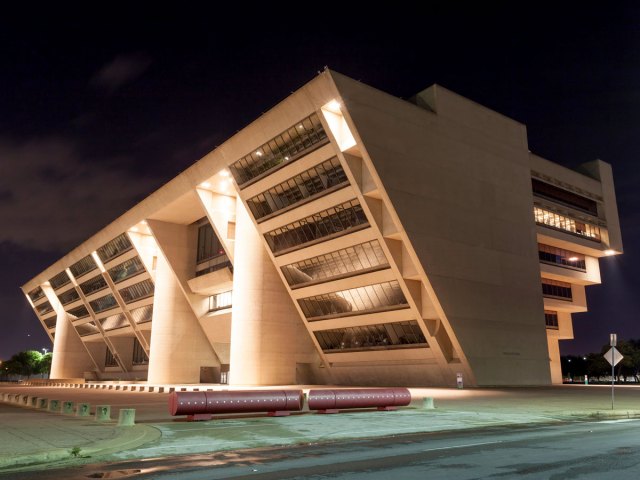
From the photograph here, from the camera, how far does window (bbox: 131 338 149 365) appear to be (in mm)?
89856

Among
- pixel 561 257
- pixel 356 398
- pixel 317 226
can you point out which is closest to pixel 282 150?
pixel 317 226

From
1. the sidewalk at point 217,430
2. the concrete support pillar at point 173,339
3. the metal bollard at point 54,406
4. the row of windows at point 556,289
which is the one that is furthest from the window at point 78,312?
the sidewalk at point 217,430

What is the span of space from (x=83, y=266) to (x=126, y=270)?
1507 cm

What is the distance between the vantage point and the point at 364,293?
47500mm

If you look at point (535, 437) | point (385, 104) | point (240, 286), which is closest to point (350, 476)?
point (535, 437)

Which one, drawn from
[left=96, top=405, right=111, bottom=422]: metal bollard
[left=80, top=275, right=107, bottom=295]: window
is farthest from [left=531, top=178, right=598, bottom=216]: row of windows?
[left=80, top=275, right=107, bottom=295]: window

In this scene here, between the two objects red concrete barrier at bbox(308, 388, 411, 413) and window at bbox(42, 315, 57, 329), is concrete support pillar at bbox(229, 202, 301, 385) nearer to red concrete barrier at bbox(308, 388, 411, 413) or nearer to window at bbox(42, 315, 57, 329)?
red concrete barrier at bbox(308, 388, 411, 413)

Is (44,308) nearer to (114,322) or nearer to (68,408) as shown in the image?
(114,322)

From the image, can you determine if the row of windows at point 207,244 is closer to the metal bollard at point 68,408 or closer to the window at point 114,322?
the window at point 114,322

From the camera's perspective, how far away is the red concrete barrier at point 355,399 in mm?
20000

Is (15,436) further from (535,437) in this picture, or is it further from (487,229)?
(487,229)

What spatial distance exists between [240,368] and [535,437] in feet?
131

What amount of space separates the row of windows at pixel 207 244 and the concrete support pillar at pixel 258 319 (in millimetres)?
10668

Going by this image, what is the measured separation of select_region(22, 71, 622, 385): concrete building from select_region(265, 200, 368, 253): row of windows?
0.17m
